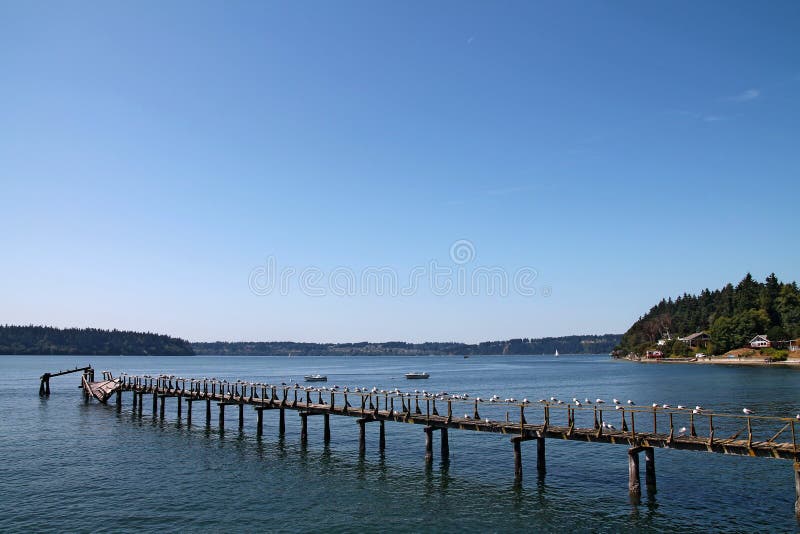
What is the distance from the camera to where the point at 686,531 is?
1131 inches

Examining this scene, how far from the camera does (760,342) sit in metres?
183

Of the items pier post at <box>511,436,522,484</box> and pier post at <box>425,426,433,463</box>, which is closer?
pier post at <box>511,436,522,484</box>

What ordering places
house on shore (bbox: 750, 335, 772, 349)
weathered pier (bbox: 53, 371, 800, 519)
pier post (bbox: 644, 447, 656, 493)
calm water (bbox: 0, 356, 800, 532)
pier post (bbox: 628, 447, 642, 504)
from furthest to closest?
house on shore (bbox: 750, 335, 772, 349) → pier post (bbox: 644, 447, 656, 493) → pier post (bbox: 628, 447, 642, 504) → weathered pier (bbox: 53, 371, 800, 519) → calm water (bbox: 0, 356, 800, 532)

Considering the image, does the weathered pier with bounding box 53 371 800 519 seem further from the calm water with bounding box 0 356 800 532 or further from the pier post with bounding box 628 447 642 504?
the calm water with bounding box 0 356 800 532

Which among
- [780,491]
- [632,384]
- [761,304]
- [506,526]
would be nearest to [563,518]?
[506,526]

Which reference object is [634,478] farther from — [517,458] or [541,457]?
[517,458]

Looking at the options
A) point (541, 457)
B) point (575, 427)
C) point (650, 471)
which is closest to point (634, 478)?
point (650, 471)

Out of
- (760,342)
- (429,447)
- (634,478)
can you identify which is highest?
(760,342)

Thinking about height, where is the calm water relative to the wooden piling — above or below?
below

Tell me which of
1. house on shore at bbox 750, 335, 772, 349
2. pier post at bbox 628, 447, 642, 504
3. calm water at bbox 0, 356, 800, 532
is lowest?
calm water at bbox 0, 356, 800, 532

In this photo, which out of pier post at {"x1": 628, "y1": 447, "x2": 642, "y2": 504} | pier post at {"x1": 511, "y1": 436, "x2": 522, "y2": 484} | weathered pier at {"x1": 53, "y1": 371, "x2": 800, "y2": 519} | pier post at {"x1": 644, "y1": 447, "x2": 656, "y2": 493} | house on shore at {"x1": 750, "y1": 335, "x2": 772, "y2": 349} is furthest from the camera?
house on shore at {"x1": 750, "y1": 335, "x2": 772, "y2": 349}

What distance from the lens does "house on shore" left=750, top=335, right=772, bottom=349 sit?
18050 cm

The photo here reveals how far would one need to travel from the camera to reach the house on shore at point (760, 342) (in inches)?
7106

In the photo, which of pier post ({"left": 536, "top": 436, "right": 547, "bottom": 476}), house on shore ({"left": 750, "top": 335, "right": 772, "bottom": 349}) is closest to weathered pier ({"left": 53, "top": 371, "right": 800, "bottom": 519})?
pier post ({"left": 536, "top": 436, "right": 547, "bottom": 476})
